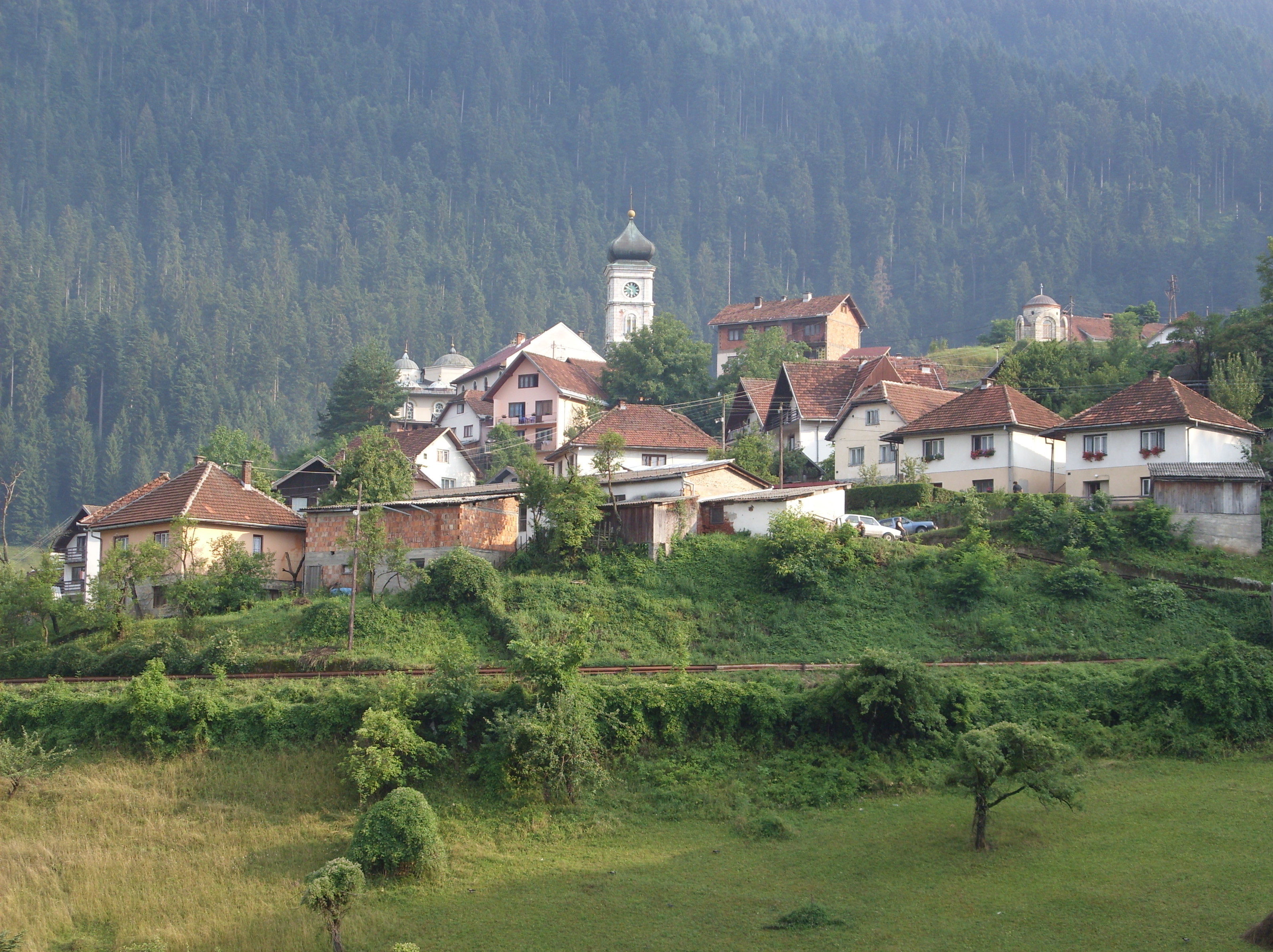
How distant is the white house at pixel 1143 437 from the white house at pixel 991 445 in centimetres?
116

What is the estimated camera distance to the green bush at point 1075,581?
41.2m

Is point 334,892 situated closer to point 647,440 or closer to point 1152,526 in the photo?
point 1152,526

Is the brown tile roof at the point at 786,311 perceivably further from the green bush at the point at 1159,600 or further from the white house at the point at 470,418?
the green bush at the point at 1159,600

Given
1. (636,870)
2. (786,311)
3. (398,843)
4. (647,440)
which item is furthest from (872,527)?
(786,311)

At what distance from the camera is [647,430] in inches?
2349

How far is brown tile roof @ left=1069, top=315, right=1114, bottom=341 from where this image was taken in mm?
98375

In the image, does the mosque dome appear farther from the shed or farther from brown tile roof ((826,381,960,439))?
the shed

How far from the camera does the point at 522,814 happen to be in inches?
1234

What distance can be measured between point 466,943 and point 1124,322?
77618 millimetres

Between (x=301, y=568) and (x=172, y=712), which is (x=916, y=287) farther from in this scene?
(x=172, y=712)

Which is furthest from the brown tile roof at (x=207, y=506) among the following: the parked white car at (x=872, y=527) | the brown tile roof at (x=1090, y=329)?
the brown tile roof at (x=1090, y=329)

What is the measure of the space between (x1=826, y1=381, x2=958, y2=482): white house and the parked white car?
31.1ft

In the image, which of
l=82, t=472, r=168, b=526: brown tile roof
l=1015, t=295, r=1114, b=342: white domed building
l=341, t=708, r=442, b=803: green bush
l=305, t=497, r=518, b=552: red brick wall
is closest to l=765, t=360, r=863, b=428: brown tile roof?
l=305, t=497, r=518, b=552: red brick wall

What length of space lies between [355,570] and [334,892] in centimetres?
1473
